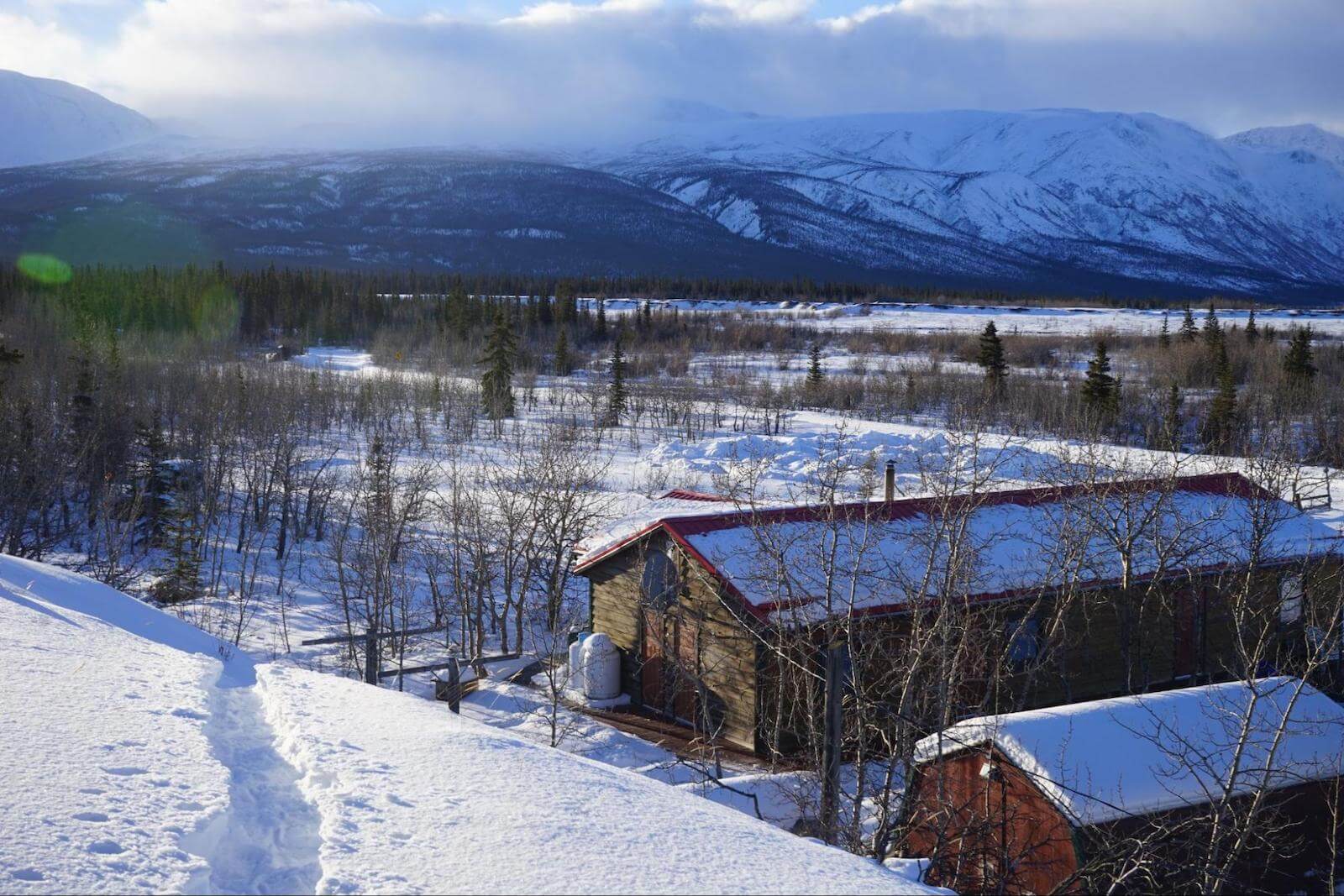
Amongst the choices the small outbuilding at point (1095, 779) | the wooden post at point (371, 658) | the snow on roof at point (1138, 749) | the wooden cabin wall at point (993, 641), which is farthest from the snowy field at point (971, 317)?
the snow on roof at point (1138, 749)

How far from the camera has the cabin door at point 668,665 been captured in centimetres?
2058

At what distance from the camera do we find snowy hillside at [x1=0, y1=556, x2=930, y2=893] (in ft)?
19.1

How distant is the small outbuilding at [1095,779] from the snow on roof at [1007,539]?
324 cm

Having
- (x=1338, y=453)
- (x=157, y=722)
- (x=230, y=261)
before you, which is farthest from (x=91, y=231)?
(x=157, y=722)

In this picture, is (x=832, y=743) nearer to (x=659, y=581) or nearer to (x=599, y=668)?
(x=659, y=581)

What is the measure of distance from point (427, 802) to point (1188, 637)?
1935cm

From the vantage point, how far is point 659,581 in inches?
845

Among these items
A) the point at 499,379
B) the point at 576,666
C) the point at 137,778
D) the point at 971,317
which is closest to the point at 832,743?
the point at 137,778

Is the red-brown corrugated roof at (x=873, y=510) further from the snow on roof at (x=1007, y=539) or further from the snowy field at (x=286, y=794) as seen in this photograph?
the snowy field at (x=286, y=794)

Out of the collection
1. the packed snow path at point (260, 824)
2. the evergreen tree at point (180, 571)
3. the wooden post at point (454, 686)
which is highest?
the packed snow path at point (260, 824)

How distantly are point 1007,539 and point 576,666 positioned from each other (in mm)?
9181

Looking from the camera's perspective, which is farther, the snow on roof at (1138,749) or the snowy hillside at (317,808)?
the snow on roof at (1138,749)

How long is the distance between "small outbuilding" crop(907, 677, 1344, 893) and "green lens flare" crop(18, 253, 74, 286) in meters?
113

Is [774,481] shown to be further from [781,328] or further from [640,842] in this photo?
[781,328]
